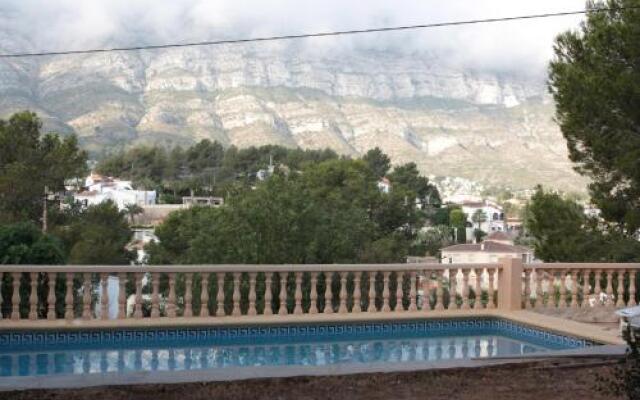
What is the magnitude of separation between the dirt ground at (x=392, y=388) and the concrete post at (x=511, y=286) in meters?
3.78

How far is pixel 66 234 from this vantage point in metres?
32.2

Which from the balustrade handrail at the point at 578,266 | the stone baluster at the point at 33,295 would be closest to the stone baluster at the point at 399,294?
the balustrade handrail at the point at 578,266

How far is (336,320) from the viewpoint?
8.59m

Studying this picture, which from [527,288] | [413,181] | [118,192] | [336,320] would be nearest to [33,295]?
[336,320]

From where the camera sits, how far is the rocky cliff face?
9081cm

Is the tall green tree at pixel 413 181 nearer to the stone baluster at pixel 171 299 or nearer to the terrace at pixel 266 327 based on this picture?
the terrace at pixel 266 327

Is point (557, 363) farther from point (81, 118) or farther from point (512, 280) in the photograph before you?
point (81, 118)

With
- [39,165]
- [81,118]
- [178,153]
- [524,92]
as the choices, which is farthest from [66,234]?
[524,92]

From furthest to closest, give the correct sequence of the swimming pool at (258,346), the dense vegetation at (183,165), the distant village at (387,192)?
the dense vegetation at (183,165)
the distant village at (387,192)
the swimming pool at (258,346)

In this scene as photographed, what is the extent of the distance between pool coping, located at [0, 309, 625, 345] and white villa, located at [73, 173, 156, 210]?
204 feet

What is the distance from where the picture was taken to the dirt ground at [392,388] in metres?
4.86

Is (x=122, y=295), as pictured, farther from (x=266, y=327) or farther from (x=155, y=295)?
(x=266, y=327)

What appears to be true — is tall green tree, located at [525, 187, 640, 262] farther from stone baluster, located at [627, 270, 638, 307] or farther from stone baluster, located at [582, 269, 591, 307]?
stone baluster, located at [582, 269, 591, 307]

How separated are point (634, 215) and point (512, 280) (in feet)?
17.3
